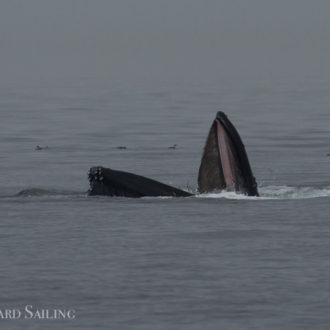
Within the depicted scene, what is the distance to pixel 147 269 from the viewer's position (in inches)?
890

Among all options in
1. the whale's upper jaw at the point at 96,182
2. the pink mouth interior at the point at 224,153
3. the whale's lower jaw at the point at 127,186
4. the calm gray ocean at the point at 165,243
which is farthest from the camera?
the whale's lower jaw at the point at 127,186

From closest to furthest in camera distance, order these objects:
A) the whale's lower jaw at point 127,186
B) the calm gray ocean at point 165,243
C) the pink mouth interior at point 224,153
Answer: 1. the calm gray ocean at point 165,243
2. the pink mouth interior at point 224,153
3. the whale's lower jaw at point 127,186

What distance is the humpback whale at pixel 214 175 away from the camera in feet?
89.1

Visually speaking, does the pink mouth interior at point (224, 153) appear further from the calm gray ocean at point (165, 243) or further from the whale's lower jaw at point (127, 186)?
the whale's lower jaw at point (127, 186)

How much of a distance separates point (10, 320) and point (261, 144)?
25022mm

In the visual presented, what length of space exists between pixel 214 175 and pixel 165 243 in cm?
340

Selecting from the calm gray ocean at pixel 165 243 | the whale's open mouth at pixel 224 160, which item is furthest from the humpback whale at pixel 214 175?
the calm gray ocean at pixel 165 243

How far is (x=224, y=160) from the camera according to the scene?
89.5ft

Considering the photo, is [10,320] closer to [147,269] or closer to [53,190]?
[147,269]

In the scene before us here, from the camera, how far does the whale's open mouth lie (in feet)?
89.0

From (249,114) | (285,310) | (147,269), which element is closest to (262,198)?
(147,269)

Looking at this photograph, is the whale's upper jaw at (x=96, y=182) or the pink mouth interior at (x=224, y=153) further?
the whale's upper jaw at (x=96, y=182)

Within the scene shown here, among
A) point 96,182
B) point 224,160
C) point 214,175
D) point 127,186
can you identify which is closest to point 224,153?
point 224,160

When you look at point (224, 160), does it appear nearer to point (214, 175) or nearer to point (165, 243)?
point (214, 175)
